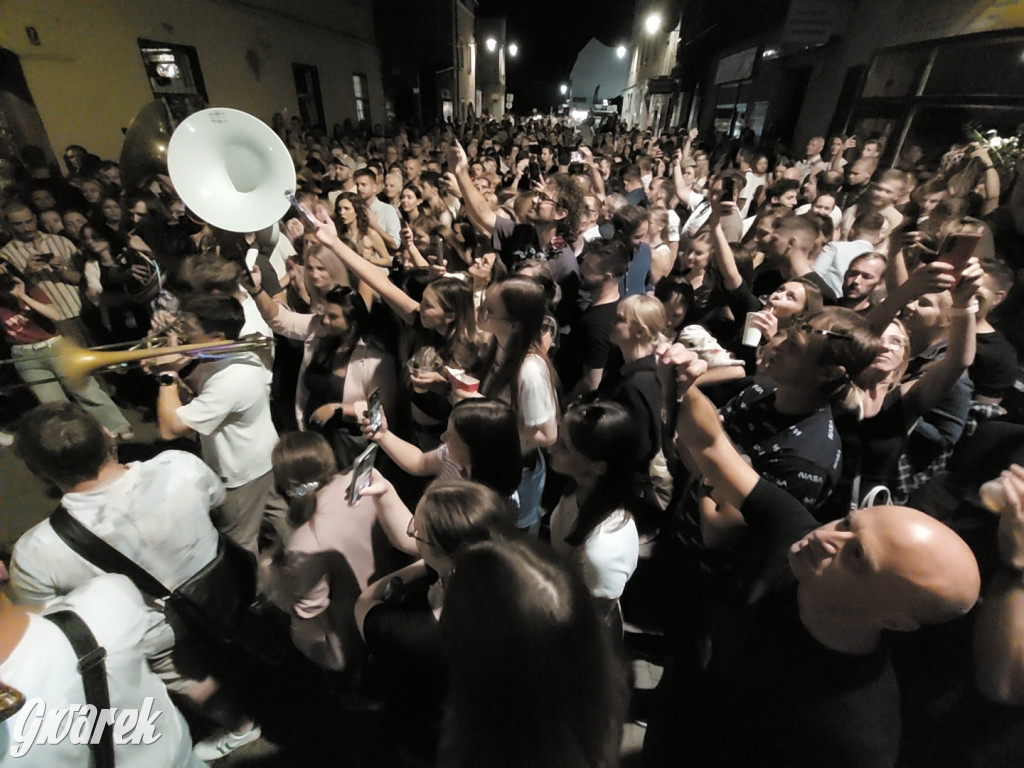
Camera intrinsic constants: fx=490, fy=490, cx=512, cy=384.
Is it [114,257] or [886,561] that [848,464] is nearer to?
[886,561]

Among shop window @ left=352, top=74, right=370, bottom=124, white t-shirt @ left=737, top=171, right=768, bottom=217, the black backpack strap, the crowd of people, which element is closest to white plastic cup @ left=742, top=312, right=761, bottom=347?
the crowd of people

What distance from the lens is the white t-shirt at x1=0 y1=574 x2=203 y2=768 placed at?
3.49ft

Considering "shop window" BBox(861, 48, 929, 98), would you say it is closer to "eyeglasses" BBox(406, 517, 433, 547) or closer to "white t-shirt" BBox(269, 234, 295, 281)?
"white t-shirt" BBox(269, 234, 295, 281)

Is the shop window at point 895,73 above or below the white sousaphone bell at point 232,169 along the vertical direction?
above

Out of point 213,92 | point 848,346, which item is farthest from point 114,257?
point 213,92

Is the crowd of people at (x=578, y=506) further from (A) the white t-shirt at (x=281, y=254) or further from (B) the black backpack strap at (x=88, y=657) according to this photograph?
(A) the white t-shirt at (x=281, y=254)

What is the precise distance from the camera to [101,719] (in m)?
1.21

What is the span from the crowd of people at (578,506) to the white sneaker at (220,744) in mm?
12

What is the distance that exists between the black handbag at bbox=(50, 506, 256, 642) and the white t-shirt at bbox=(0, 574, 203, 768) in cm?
29

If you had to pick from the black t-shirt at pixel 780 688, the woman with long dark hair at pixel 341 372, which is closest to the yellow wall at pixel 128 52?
the woman with long dark hair at pixel 341 372

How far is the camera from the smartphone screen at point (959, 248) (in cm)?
186

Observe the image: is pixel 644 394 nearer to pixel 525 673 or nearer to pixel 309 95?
pixel 525 673

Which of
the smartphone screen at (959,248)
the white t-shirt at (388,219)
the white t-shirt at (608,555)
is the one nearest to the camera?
the white t-shirt at (608,555)

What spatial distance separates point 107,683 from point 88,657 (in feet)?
0.33
